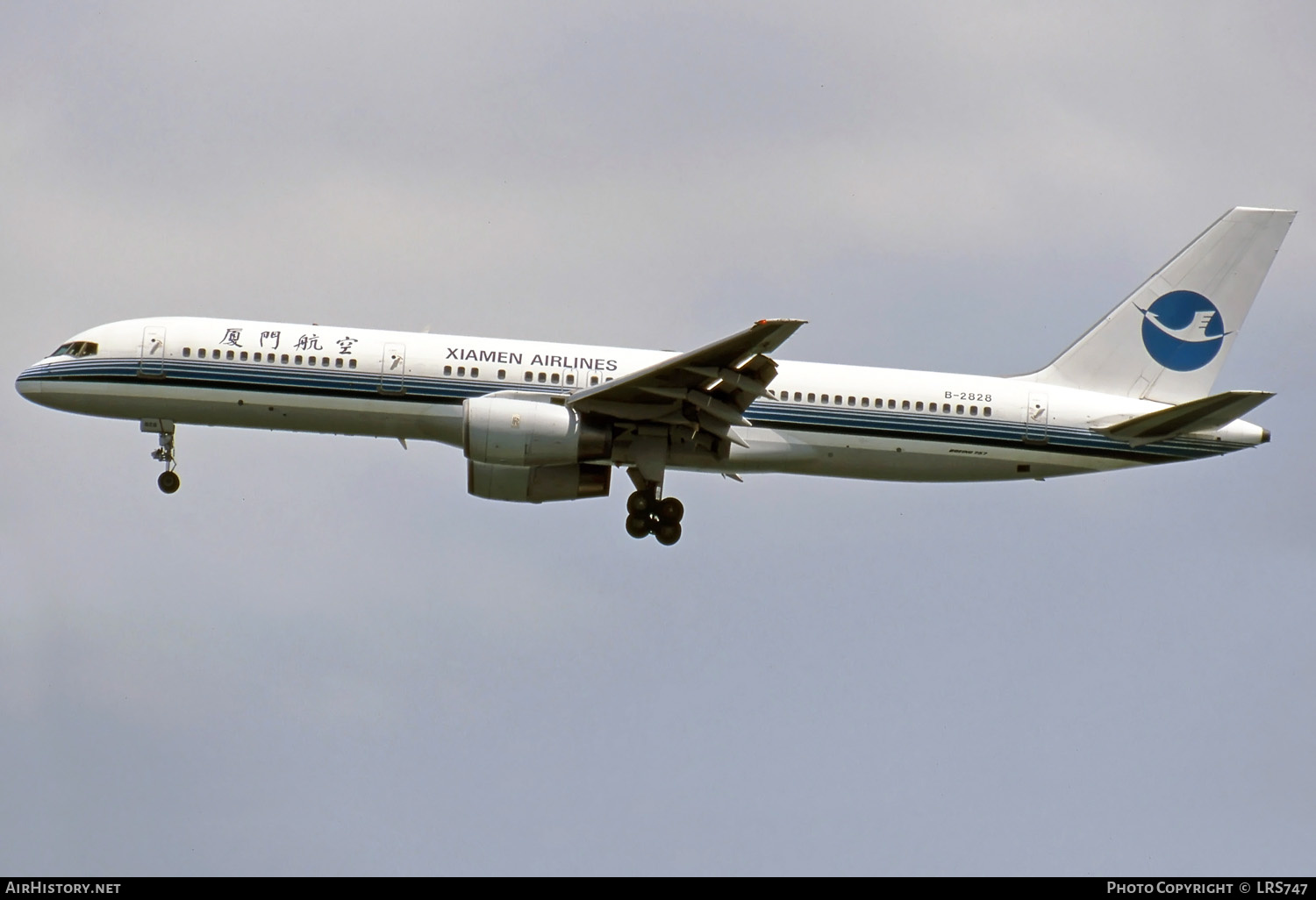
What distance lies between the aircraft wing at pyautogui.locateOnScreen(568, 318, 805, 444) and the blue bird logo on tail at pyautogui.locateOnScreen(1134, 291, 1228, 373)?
1165 centimetres

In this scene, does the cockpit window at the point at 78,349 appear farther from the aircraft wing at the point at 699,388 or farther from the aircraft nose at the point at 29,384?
the aircraft wing at the point at 699,388

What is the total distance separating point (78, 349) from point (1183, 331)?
2832 cm

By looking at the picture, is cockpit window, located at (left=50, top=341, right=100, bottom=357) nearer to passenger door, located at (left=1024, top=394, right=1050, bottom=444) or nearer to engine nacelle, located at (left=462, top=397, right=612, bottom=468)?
engine nacelle, located at (left=462, top=397, right=612, bottom=468)

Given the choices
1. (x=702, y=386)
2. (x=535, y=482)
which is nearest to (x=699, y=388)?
(x=702, y=386)

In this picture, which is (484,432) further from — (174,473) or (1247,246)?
(1247,246)

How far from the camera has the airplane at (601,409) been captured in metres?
37.6

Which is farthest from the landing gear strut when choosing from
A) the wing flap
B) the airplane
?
the wing flap

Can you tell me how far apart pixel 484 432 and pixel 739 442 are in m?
6.13

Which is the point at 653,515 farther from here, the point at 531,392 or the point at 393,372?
the point at 393,372

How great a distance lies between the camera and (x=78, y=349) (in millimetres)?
40062

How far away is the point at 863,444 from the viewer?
3881 centimetres

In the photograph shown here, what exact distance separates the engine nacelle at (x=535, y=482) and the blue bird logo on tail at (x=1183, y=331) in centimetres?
1483
